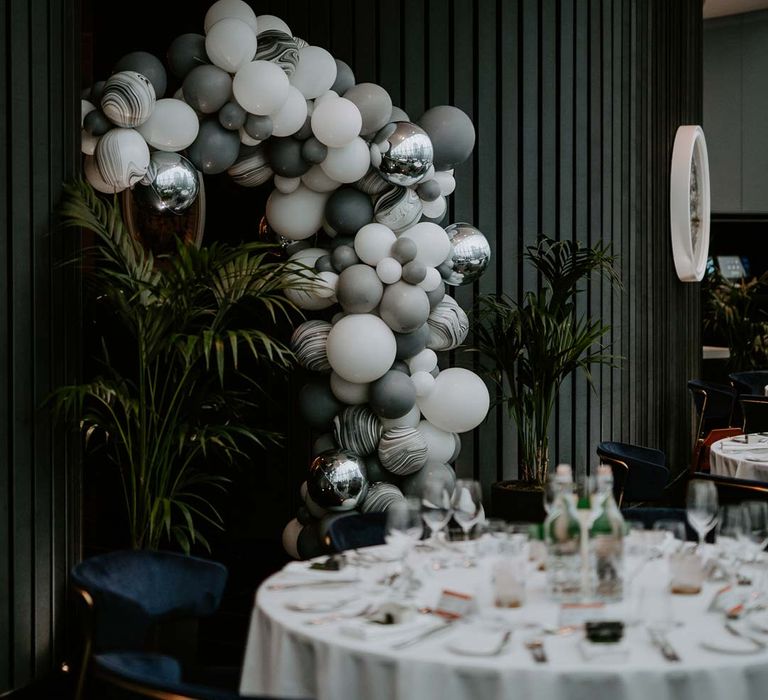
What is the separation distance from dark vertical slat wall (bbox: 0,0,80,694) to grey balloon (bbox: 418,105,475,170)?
5.86ft

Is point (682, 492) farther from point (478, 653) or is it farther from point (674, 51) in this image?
point (478, 653)

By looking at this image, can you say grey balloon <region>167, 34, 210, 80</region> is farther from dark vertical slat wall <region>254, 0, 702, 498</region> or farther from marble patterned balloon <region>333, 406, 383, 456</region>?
marble patterned balloon <region>333, 406, 383, 456</region>

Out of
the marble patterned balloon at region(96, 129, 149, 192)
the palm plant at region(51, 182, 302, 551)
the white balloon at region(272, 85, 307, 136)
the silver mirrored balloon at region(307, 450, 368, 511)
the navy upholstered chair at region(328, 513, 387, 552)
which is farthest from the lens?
the silver mirrored balloon at region(307, 450, 368, 511)

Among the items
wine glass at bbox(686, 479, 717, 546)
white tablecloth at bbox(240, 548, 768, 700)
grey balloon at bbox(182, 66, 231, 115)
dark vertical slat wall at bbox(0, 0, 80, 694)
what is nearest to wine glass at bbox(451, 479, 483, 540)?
white tablecloth at bbox(240, 548, 768, 700)

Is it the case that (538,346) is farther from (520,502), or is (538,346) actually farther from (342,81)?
(342,81)

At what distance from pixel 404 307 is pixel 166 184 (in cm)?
118

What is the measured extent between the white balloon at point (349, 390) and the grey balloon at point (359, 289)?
0.35m

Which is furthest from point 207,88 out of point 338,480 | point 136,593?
point 136,593

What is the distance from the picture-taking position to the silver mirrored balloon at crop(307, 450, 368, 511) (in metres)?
4.89

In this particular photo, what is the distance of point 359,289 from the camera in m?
4.84

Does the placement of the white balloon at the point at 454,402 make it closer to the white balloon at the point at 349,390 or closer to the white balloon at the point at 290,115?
the white balloon at the point at 349,390

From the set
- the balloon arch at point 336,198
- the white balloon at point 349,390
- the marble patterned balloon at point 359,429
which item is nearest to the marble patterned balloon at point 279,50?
the balloon arch at point 336,198

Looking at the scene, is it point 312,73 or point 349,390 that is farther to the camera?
point 349,390

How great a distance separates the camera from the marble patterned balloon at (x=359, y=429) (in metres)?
5.05
